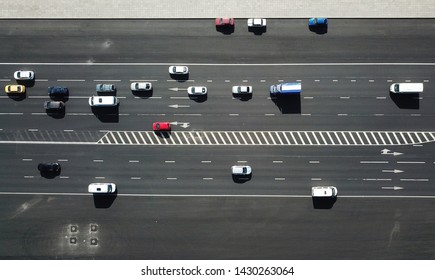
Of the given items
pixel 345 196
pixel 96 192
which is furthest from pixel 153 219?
pixel 345 196

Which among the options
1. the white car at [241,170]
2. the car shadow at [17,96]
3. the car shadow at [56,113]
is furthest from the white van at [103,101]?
the white car at [241,170]

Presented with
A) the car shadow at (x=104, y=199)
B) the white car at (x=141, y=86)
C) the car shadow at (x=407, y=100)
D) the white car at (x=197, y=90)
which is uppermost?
the white car at (x=141, y=86)

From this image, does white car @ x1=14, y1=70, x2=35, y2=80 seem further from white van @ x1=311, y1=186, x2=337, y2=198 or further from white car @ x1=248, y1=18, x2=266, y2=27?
white van @ x1=311, y1=186, x2=337, y2=198

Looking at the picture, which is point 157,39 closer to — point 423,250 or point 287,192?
point 287,192

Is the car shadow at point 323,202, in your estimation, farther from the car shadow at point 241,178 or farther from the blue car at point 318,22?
the blue car at point 318,22

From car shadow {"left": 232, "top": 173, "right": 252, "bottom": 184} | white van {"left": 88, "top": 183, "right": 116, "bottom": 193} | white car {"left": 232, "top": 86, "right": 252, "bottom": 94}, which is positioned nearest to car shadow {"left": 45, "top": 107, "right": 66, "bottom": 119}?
white van {"left": 88, "top": 183, "right": 116, "bottom": 193}
